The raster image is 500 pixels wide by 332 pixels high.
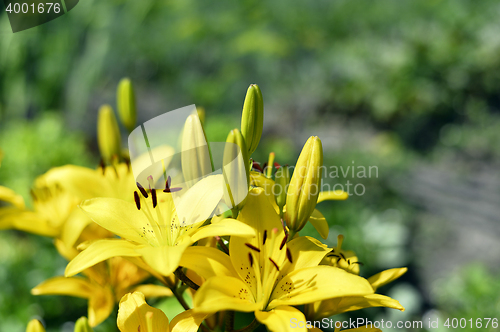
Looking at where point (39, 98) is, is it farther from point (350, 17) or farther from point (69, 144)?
point (350, 17)

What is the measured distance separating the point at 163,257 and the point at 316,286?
15 centimetres

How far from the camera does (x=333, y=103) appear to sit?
3.04 meters

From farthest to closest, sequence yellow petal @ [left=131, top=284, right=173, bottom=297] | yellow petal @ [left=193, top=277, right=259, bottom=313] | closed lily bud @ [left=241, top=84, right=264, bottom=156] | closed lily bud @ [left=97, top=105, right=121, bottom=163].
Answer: closed lily bud @ [left=97, top=105, right=121, bottom=163]
yellow petal @ [left=131, top=284, right=173, bottom=297]
closed lily bud @ [left=241, top=84, right=264, bottom=156]
yellow petal @ [left=193, top=277, right=259, bottom=313]

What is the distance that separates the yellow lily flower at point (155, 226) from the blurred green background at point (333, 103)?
2.49 feet

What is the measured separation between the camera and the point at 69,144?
1395 millimetres

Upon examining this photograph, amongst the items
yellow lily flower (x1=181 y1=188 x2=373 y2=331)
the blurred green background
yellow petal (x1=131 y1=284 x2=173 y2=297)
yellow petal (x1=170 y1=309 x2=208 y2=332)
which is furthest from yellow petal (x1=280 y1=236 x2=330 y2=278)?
the blurred green background

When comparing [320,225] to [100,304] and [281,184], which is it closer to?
[281,184]

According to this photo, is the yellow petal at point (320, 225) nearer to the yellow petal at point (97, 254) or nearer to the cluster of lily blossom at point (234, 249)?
the cluster of lily blossom at point (234, 249)

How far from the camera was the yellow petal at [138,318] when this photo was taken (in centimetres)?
40

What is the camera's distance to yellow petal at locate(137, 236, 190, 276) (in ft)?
1.02

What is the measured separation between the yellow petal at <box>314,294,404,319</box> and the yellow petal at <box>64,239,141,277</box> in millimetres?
234

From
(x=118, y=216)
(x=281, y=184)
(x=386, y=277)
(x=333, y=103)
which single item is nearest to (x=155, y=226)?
(x=118, y=216)

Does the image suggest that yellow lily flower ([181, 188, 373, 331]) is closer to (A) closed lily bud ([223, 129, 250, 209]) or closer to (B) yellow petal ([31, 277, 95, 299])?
(A) closed lily bud ([223, 129, 250, 209])

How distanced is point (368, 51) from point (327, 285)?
3038 mm
